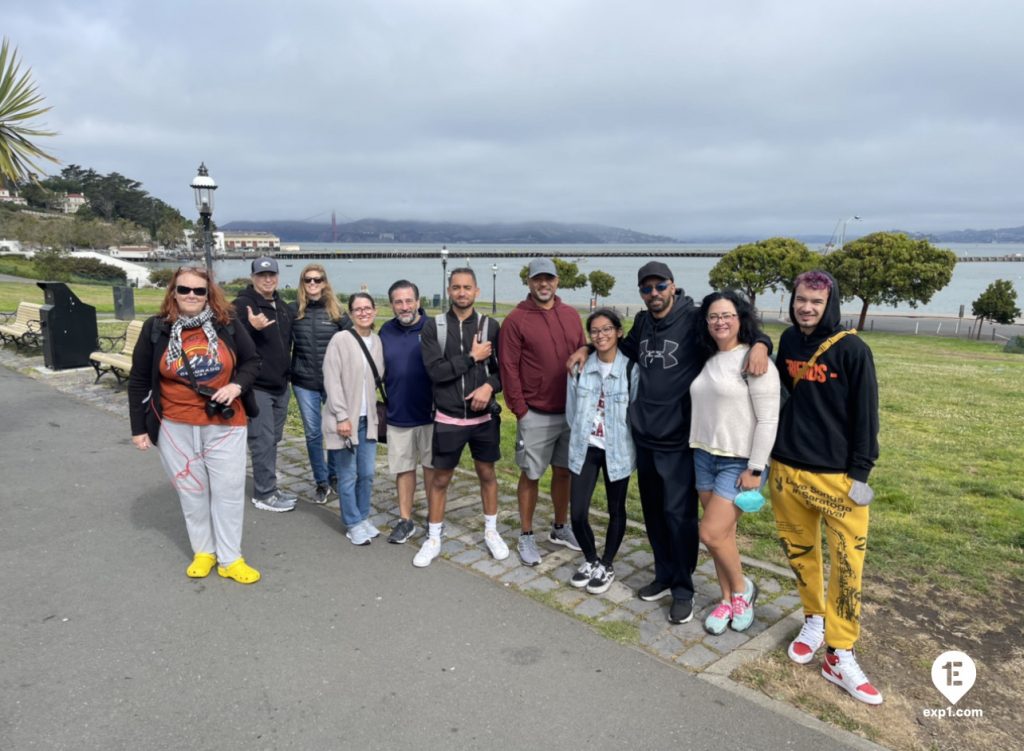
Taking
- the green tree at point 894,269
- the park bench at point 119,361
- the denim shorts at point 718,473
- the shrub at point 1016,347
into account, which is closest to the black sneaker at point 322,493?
the denim shorts at point 718,473

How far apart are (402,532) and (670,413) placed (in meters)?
2.22

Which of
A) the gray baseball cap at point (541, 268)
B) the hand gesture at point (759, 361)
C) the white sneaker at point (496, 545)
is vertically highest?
the gray baseball cap at point (541, 268)

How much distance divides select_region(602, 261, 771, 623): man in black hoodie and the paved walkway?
0.24 m

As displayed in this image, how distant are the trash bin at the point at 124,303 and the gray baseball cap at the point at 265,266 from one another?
607 inches

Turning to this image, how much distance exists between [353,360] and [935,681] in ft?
12.5

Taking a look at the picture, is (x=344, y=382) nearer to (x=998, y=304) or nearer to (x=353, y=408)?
(x=353, y=408)

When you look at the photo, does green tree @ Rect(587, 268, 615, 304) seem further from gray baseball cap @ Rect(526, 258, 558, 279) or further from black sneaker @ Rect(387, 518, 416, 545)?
gray baseball cap @ Rect(526, 258, 558, 279)

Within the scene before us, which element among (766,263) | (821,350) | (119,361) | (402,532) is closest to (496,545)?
(402,532)

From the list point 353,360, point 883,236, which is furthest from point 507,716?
point 883,236

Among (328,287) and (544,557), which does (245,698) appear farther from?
(328,287)

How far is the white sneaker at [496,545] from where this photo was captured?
454 centimetres

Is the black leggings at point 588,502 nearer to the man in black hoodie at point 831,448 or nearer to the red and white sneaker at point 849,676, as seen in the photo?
the man in black hoodie at point 831,448

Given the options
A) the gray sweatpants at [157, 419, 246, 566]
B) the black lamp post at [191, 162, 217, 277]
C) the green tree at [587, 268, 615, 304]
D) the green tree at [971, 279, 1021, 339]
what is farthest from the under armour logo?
the green tree at [587, 268, 615, 304]

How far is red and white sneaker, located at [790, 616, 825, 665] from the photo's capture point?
3.37 metres
